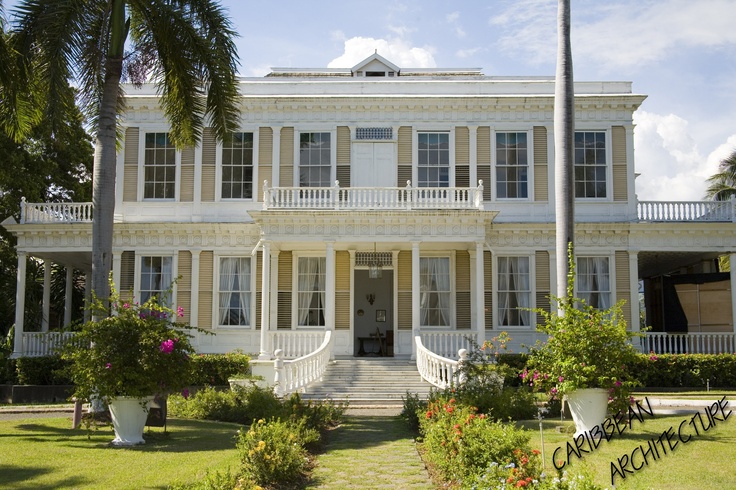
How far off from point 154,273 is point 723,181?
2894 cm

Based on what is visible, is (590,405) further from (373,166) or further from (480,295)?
(373,166)

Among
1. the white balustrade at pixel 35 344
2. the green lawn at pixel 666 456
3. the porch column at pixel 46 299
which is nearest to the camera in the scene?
the green lawn at pixel 666 456

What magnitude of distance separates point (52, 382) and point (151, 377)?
12.7m

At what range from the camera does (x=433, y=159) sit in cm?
2691

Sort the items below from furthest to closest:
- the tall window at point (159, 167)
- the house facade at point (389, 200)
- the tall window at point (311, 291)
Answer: the tall window at point (159, 167) < the tall window at point (311, 291) < the house facade at point (389, 200)

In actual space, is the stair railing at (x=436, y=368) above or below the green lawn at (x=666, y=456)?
above

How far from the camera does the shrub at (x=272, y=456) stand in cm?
926

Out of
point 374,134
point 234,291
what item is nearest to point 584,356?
point 374,134

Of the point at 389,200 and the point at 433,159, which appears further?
the point at 433,159

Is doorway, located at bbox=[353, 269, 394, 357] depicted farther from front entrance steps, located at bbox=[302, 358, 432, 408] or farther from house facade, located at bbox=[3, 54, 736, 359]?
front entrance steps, located at bbox=[302, 358, 432, 408]

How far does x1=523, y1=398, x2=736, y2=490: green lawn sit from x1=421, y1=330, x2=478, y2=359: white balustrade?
32.7 feet

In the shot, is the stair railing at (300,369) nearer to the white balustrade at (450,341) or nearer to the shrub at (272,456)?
the white balustrade at (450,341)

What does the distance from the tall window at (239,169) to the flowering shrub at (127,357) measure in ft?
45.3

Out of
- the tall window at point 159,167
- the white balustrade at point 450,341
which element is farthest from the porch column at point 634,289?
the tall window at point 159,167
